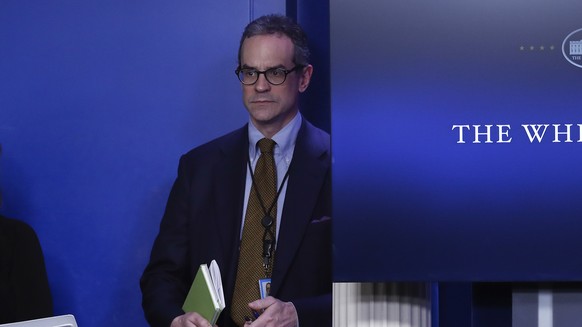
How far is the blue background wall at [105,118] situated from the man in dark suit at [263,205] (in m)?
0.29

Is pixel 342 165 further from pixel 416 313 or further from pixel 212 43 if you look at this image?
pixel 212 43

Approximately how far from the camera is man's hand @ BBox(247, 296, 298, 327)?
253 cm

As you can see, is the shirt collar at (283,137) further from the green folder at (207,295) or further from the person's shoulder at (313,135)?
the green folder at (207,295)

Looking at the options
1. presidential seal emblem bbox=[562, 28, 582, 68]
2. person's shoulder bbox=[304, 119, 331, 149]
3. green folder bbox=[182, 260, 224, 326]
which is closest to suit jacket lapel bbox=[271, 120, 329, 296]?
person's shoulder bbox=[304, 119, 331, 149]

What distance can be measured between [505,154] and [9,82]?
75.1 inches

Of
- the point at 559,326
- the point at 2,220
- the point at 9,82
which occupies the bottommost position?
the point at 559,326

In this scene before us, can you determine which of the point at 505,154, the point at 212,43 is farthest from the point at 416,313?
the point at 212,43

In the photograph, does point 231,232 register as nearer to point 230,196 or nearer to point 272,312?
point 230,196

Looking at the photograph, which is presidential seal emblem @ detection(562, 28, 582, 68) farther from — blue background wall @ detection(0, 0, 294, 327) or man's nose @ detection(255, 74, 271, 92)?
blue background wall @ detection(0, 0, 294, 327)

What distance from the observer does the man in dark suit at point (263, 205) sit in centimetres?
273

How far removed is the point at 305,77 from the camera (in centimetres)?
288

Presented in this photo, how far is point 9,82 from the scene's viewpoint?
10.3 ft

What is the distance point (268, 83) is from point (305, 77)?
0.49 feet

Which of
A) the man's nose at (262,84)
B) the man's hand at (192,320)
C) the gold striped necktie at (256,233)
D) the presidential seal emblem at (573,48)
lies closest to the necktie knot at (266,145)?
the gold striped necktie at (256,233)
